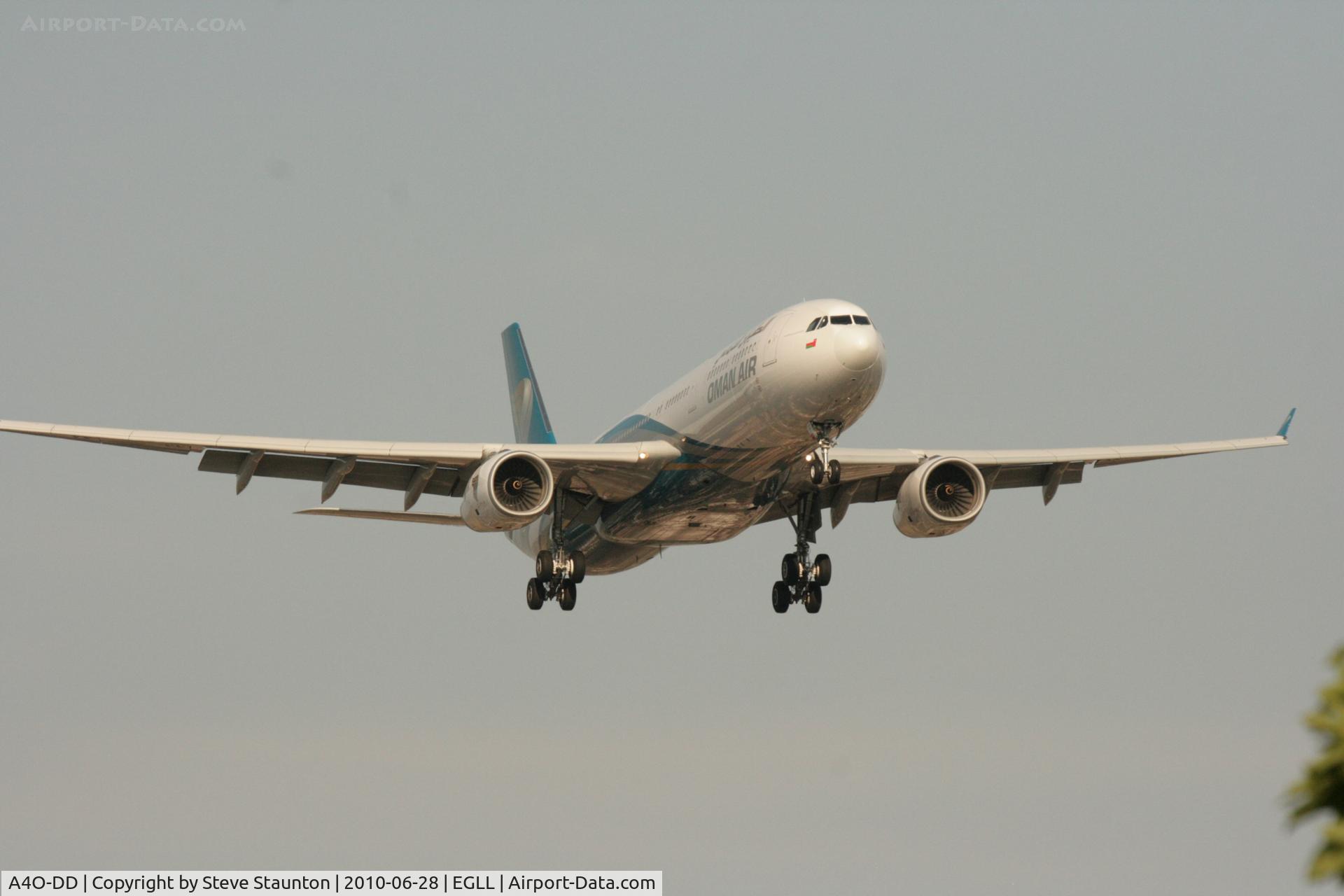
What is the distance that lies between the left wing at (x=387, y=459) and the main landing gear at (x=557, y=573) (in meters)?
1.10

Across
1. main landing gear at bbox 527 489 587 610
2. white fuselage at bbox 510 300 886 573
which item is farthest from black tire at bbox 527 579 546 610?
white fuselage at bbox 510 300 886 573

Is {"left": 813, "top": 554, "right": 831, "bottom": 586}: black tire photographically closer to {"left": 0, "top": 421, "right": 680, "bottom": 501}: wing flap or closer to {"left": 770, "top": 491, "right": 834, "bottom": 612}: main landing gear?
{"left": 770, "top": 491, "right": 834, "bottom": 612}: main landing gear

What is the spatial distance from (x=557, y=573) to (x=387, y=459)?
4773 mm

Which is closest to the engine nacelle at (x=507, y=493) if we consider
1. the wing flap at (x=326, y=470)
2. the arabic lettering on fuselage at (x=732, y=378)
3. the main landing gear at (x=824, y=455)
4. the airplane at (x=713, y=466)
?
the airplane at (x=713, y=466)

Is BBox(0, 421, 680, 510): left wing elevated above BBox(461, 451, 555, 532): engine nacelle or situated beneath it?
elevated above

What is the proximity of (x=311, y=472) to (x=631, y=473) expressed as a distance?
23.5 ft

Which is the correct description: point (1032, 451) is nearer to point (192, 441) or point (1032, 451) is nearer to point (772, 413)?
point (772, 413)

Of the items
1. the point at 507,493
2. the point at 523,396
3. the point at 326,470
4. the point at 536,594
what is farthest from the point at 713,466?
the point at 523,396

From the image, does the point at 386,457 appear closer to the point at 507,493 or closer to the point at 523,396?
the point at 507,493

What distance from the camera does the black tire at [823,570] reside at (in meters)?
40.4

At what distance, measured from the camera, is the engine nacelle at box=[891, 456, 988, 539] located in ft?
122

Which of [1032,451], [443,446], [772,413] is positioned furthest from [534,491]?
[1032,451]

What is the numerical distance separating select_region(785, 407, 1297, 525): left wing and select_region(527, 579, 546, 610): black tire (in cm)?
593

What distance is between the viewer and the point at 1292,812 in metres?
7.59
